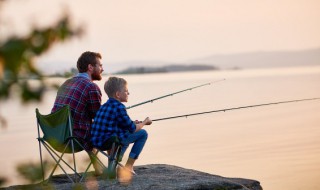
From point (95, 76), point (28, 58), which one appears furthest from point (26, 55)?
point (95, 76)

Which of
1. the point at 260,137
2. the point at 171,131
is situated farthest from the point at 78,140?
the point at 171,131

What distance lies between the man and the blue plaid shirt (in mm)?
165

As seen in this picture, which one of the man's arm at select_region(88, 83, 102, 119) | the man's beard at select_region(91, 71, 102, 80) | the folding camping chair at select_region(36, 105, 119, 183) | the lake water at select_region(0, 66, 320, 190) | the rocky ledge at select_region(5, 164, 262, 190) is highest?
the man's beard at select_region(91, 71, 102, 80)

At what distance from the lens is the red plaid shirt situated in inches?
220

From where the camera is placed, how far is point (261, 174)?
9.55 metres

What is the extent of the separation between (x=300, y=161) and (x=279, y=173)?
1.07 metres

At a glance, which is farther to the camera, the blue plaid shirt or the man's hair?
the man's hair

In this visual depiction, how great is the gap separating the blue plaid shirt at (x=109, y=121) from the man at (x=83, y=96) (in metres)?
0.17

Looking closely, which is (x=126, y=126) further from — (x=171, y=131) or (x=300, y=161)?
(x=171, y=131)

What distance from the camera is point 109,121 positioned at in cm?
541

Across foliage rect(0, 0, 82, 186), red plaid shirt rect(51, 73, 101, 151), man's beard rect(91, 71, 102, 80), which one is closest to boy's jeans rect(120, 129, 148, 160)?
red plaid shirt rect(51, 73, 101, 151)

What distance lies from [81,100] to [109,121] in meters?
0.34

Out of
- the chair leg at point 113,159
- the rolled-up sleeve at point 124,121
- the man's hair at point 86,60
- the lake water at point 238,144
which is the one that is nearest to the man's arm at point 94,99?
the man's hair at point 86,60

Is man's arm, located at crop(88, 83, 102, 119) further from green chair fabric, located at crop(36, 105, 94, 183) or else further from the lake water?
the lake water
